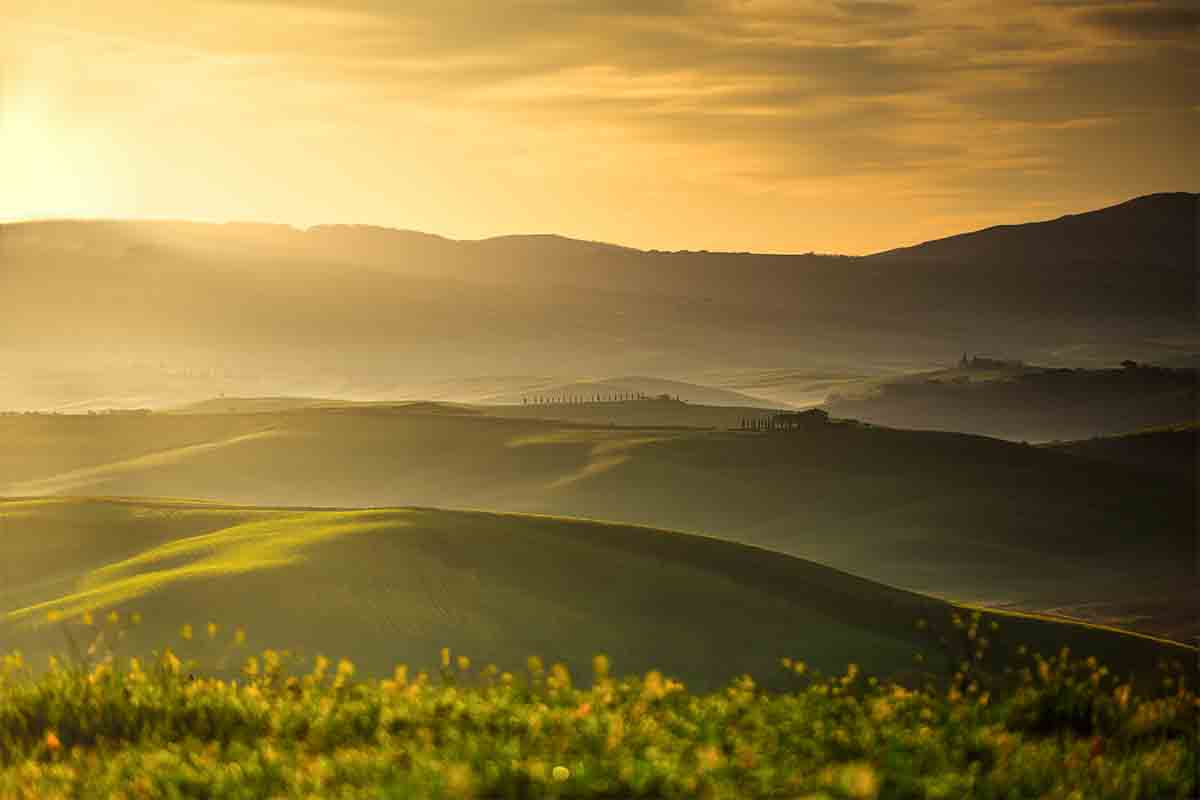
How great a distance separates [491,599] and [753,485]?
4487cm

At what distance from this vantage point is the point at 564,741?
7465mm

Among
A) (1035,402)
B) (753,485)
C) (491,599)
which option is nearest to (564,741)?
(491,599)

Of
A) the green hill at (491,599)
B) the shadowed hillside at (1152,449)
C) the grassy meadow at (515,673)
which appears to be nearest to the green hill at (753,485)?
the shadowed hillside at (1152,449)

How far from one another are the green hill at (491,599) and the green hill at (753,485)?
21.9 metres

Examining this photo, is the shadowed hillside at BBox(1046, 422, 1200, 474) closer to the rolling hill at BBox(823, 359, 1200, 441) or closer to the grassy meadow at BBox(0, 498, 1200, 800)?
the rolling hill at BBox(823, 359, 1200, 441)

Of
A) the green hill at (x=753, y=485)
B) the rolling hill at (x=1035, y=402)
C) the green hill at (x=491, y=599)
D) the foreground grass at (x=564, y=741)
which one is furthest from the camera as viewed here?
the rolling hill at (x=1035, y=402)

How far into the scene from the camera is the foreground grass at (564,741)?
271 inches

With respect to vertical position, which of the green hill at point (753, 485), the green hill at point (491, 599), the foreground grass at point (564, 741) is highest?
the foreground grass at point (564, 741)

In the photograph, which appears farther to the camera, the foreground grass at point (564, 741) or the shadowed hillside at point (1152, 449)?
the shadowed hillside at point (1152, 449)

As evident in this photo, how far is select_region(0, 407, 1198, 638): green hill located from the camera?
2143 inches

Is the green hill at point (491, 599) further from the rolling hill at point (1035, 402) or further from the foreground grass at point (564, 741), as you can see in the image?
the rolling hill at point (1035, 402)

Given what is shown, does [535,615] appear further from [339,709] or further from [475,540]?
[339,709]

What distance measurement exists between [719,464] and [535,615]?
4848 cm

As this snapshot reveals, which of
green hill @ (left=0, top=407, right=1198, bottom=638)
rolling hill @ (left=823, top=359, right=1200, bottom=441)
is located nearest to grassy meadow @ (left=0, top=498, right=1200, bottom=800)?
green hill @ (left=0, top=407, right=1198, bottom=638)
